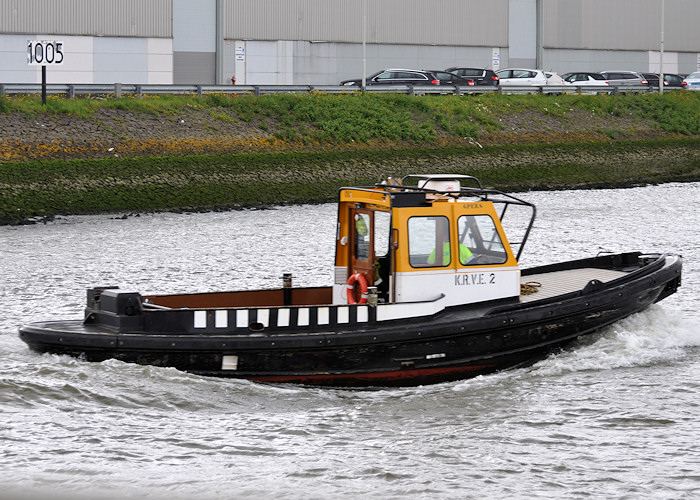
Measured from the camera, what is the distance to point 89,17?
148 feet

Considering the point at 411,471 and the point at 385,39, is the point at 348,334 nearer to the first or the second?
the point at 411,471

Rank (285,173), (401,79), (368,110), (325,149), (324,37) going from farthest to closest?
(324,37)
(401,79)
(368,110)
(325,149)
(285,173)

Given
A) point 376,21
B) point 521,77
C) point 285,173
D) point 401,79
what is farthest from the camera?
point 376,21

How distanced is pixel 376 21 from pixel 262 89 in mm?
13937

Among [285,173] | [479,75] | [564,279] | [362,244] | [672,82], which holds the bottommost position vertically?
[564,279]

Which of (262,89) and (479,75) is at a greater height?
(479,75)

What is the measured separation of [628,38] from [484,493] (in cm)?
5456

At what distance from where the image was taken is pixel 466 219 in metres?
13.4

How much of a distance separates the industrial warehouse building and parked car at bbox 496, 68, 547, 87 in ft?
15.5

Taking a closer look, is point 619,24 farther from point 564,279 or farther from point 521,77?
point 564,279

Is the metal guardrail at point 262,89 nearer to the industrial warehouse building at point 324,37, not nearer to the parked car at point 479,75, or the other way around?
the parked car at point 479,75

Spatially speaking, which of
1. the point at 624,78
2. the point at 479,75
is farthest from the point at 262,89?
the point at 624,78

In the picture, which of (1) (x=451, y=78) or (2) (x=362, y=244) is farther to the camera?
(1) (x=451, y=78)

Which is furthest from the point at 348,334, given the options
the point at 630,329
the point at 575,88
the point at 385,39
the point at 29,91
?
the point at 385,39
